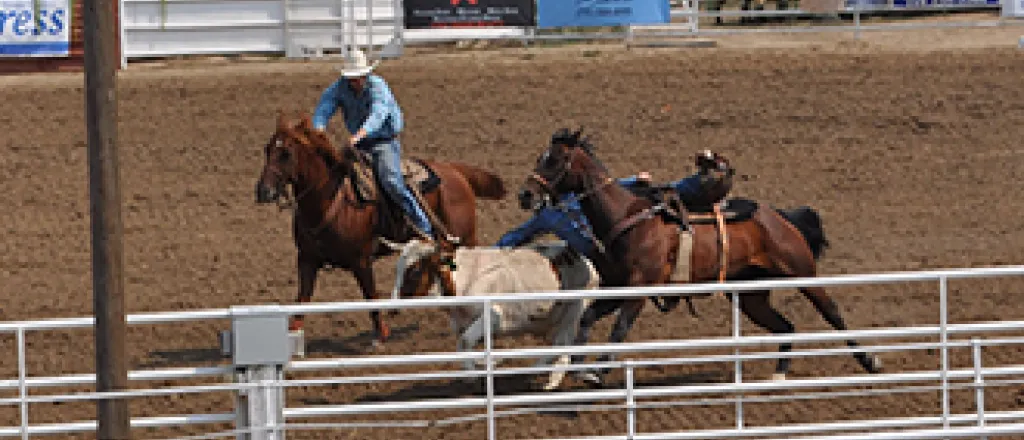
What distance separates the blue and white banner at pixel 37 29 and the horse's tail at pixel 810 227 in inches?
410

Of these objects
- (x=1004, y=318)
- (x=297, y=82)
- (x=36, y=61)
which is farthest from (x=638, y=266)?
(x=36, y=61)

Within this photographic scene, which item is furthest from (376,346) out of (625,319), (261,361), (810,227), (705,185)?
(261,361)

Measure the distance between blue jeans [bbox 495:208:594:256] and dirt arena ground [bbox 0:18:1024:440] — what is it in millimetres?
895

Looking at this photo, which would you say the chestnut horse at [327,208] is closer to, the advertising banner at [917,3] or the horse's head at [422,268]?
the horse's head at [422,268]

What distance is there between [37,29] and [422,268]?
32.7ft

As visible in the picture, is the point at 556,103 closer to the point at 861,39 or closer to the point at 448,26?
the point at 448,26

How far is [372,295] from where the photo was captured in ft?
40.1

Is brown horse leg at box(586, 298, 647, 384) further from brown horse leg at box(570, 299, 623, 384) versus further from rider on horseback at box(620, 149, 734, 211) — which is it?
rider on horseback at box(620, 149, 734, 211)

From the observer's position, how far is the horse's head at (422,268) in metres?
10.7

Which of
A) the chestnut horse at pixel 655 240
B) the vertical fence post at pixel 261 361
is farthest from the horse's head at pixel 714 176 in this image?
the vertical fence post at pixel 261 361

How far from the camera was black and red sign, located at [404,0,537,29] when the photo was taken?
782 inches

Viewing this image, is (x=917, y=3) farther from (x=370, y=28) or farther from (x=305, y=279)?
(x=305, y=279)

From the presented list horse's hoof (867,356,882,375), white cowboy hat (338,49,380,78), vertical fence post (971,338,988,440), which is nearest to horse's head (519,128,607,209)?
white cowboy hat (338,49,380,78)

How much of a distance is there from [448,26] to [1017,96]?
6275 mm
